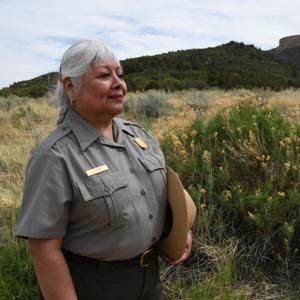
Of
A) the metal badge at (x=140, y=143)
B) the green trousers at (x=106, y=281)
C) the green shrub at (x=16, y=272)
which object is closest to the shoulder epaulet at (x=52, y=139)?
the metal badge at (x=140, y=143)

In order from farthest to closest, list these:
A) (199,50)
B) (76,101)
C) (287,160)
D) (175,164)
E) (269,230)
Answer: (199,50) < (175,164) < (287,160) < (269,230) < (76,101)

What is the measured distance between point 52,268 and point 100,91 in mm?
757

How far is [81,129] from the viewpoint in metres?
2.08

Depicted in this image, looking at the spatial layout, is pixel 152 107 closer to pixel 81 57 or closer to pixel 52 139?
pixel 81 57

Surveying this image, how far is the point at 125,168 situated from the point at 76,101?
1.19ft

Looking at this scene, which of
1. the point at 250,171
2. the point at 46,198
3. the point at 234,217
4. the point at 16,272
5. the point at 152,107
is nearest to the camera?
the point at 46,198

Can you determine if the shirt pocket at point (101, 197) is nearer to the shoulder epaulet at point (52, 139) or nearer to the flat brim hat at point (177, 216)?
the shoulder epaulet at point (52, 139)

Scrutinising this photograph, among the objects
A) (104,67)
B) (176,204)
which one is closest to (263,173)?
(176,204)

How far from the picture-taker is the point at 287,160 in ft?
13.4

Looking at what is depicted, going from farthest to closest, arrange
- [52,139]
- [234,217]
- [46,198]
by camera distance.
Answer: [234,217], [52,139], [46,198]

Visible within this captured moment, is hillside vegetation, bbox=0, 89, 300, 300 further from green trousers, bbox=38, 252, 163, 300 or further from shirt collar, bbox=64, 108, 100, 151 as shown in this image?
shirt collar, bbox=64, 108, 100, 151

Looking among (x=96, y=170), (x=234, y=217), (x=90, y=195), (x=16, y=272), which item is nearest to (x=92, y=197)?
(x=90, y=195)

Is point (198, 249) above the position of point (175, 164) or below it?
below

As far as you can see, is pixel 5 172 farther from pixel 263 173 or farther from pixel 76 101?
pixel 76 101
